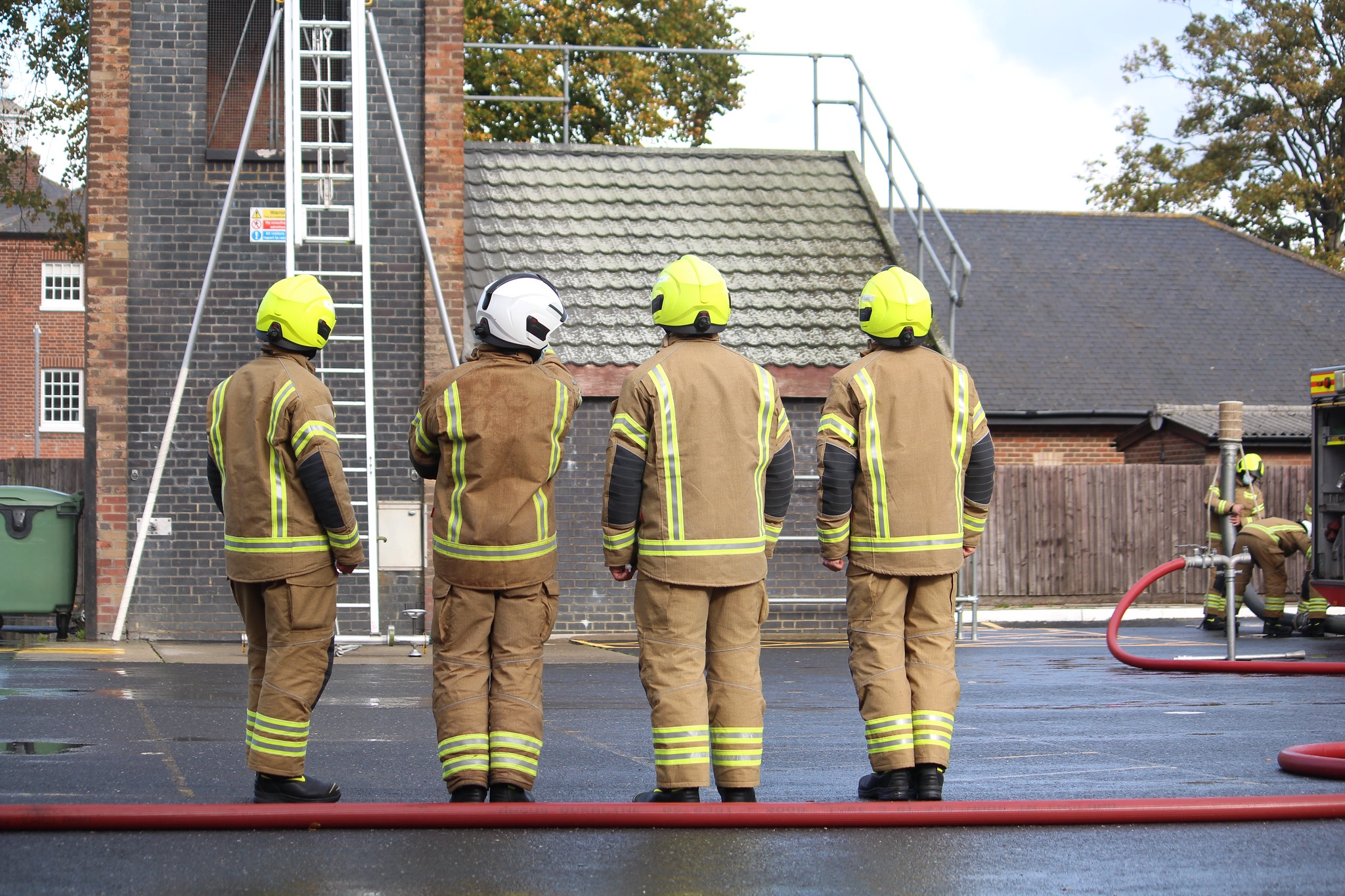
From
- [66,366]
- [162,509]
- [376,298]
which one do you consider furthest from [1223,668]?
[66,366]

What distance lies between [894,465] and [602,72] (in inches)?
926

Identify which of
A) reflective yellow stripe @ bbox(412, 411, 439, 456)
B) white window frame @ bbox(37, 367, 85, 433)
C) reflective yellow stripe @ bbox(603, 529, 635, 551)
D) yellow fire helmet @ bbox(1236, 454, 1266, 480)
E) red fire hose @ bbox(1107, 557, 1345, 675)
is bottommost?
red fire hose @ bbox(1107, 557, 1345, 675)

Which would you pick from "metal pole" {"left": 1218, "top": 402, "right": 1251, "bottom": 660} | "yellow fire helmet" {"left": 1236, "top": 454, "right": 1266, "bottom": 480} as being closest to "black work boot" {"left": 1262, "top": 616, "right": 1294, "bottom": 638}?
"yellow fire helmet" {"left": 1236, "top": 454, "right": 1266, "bottom": 480}

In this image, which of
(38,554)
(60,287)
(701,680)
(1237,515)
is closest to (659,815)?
(701,680)

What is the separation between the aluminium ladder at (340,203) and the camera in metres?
11.4

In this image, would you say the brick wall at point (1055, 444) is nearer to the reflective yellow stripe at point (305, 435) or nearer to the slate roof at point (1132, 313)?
the slate roof at point (1132, 313)

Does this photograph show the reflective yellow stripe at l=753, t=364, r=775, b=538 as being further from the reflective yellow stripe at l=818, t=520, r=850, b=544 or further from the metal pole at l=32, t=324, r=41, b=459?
the metal pole at l=32, t=324, r=41, b=459

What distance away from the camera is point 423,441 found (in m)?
5.33

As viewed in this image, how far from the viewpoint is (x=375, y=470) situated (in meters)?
12.7

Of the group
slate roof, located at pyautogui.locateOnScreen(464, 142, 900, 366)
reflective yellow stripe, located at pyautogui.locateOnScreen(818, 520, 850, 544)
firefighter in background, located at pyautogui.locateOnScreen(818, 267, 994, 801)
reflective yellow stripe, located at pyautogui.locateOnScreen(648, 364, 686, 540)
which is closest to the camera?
reflective yellow stripe, located at pyautogui.locateOnScreen(648, 364, 686, 540)

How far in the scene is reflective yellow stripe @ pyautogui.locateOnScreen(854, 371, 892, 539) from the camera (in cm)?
555

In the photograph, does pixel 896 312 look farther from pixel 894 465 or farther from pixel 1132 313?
pixel 1132 313

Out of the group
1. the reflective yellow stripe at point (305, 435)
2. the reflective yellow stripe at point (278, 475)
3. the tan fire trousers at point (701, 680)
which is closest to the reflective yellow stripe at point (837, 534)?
the tan fire trousers at point (701, 680)

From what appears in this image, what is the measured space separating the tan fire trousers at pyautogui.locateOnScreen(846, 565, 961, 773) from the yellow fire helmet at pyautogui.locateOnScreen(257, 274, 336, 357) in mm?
2230
